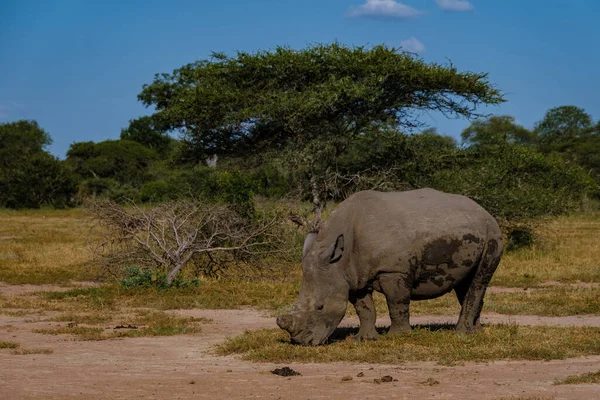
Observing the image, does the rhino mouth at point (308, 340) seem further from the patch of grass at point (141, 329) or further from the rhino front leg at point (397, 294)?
the patch of grass at point (141, 329)

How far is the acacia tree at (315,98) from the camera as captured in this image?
23688mm

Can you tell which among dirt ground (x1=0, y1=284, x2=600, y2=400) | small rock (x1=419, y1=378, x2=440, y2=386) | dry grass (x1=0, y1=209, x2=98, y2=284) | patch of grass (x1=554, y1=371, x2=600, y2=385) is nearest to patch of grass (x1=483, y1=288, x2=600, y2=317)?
dirt ground (x1=0, y1=284, x2=600, y2=400)

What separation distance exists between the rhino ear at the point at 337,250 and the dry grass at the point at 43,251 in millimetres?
10767

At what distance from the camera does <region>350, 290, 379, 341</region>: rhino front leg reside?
11765 mm

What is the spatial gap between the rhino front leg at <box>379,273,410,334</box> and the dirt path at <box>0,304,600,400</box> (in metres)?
1.28

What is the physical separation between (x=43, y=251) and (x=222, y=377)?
18.5 metres

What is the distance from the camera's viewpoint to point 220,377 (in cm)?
982

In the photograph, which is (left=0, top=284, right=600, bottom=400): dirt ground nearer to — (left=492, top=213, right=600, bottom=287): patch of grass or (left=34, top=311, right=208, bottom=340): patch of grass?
(left=34, top=311, right=208, bottom=340): patch of grass

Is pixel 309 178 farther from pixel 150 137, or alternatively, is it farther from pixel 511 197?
pixel 150 137

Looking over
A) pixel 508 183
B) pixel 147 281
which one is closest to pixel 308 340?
pixel 147 281

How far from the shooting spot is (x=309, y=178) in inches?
950

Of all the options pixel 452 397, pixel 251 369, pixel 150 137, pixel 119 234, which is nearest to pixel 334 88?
pixel 119 234

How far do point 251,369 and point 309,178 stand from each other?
46.0 feet

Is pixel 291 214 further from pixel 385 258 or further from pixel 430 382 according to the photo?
pixel 430 382
